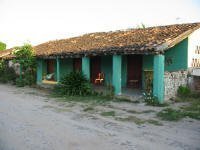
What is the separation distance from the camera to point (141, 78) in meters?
16.6

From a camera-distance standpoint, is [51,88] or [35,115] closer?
[35,115]

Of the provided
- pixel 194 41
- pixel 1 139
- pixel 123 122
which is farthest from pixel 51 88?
pixel 1 139

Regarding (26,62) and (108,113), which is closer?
(108,113)

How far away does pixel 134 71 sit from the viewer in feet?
55.6

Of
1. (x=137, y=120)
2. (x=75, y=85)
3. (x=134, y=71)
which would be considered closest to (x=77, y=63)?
(x=134, y=71)

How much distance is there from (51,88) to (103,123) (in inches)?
412

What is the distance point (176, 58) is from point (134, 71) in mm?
2873

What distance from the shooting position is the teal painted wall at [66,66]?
20597 millimetres

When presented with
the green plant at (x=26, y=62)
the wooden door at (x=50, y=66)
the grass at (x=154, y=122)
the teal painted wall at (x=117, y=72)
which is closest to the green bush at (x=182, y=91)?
the teal painted wall at (x=117, y=72)

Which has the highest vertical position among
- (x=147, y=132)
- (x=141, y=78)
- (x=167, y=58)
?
(x=167, y=58)

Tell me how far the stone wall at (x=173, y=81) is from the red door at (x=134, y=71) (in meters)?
2.90

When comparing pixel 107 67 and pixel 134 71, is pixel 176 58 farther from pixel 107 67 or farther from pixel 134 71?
pixel 107 67

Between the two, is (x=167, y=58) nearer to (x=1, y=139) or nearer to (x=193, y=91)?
(x=193, y=91)

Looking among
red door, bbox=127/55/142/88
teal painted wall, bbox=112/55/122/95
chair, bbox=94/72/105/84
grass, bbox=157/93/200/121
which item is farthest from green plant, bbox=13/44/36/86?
grass, bbox=157/93/200/121
